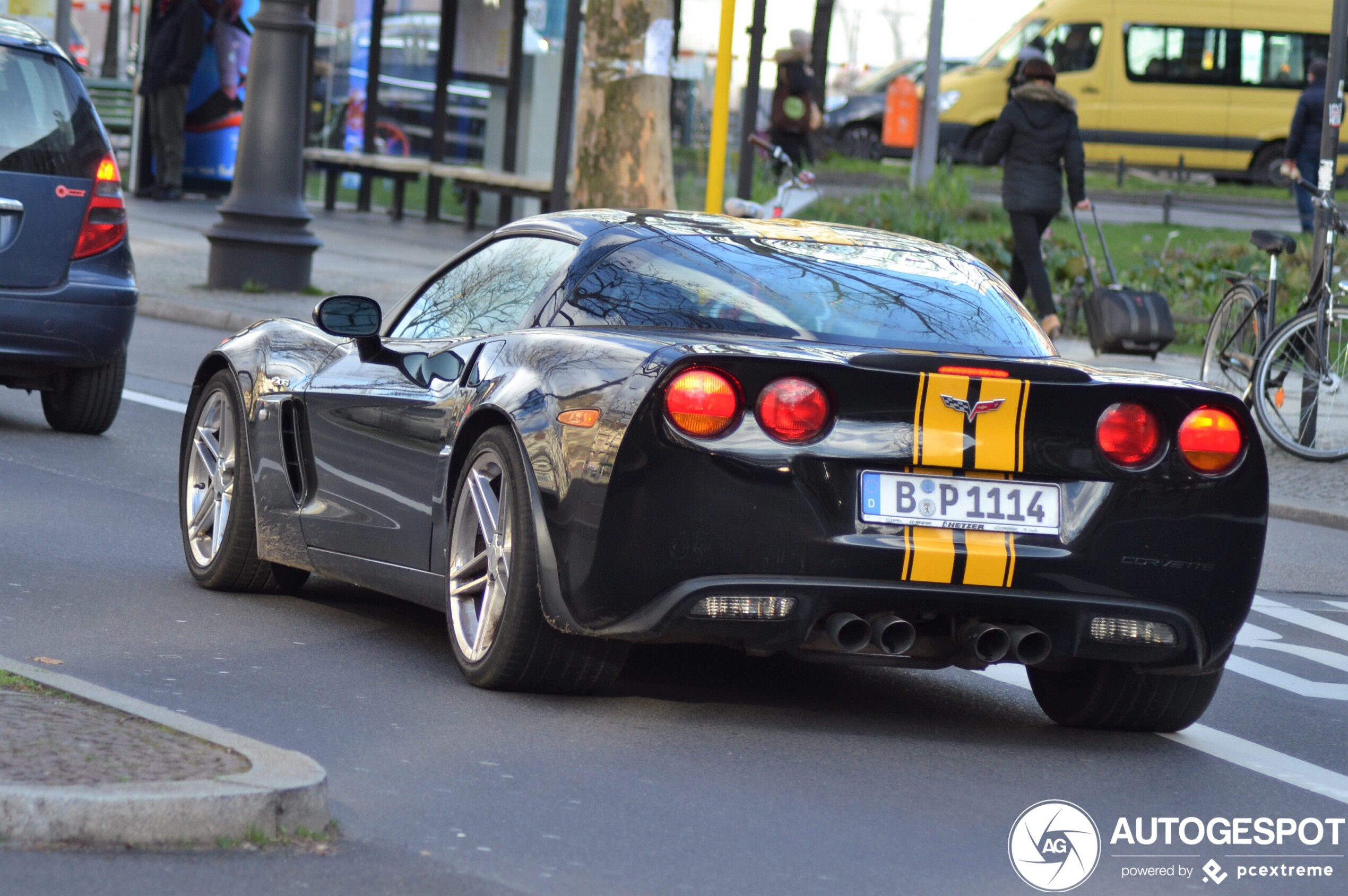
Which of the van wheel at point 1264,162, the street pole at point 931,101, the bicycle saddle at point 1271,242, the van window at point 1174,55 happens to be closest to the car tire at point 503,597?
the bicycle saddle at point 1271,242

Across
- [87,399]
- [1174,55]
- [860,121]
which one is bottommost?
[87,399]

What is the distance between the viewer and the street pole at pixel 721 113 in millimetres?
16844

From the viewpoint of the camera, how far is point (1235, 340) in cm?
1262

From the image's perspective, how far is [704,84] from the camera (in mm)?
21984

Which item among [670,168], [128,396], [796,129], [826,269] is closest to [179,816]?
[826,269]

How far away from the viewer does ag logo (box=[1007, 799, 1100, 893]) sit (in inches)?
174

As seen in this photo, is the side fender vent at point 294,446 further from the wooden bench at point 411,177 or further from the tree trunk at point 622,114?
the wooden bench at point 411,177

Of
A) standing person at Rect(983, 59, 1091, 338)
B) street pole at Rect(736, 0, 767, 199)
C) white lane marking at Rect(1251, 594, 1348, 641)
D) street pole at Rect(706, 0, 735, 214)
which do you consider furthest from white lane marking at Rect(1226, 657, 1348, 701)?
street pole at Rect(736, 0, 767, 199)

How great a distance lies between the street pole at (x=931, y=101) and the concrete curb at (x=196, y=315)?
13466mm

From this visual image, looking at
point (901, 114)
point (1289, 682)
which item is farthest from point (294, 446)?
point (901, 114)

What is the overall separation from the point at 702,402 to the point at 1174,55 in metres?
30.7

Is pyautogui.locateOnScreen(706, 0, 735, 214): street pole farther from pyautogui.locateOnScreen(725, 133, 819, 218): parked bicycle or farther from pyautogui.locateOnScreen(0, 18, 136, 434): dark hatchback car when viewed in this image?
pyautogui.locateOnScreen(0, 18, 136, 434): dark hatchback car

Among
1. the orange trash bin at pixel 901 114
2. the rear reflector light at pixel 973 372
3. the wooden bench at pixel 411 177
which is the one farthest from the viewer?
the orange trash bin at pixel 901 114

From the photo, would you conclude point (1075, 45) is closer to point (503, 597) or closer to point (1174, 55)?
point (1174, 55)
